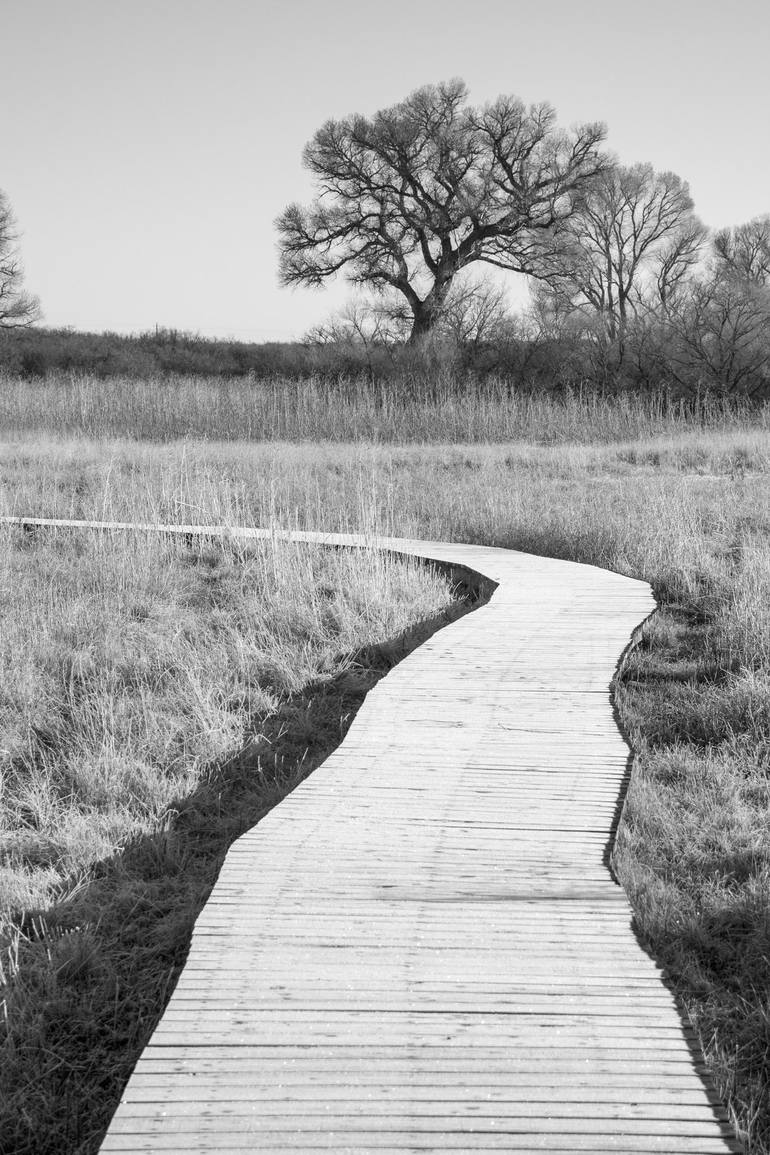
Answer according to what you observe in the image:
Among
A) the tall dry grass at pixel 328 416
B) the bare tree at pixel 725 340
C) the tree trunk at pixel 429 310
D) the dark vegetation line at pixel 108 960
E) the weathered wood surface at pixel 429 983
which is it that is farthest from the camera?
the tree trunk at pixel 429 310

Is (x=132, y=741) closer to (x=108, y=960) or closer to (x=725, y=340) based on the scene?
(x=108, y=960)

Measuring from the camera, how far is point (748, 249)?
33.3 meters

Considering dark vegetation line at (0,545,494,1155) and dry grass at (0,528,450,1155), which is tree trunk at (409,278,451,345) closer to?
dry grass at (0,528,450,1155)

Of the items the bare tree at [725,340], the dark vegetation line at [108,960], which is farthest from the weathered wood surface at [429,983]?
the bare tree at [725,340]

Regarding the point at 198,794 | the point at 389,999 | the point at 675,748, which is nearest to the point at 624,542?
the point at 675,748

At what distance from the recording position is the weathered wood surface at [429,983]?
1786 millimetres

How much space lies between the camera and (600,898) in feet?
8.41

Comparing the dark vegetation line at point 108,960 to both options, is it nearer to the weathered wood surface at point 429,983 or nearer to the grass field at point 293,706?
the grass field at point 293,706

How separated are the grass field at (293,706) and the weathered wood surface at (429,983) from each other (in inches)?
12.9

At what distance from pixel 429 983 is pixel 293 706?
111 inches

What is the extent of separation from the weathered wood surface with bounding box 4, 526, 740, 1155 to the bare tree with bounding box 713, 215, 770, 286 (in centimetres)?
3133

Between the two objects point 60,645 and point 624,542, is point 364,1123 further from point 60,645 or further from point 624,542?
point 624,542

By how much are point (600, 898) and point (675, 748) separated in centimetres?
175

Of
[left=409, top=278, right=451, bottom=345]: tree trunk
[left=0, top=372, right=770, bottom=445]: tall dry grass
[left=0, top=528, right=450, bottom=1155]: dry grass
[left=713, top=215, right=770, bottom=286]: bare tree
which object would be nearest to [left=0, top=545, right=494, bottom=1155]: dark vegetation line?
[left=0, top=528, right=450, bottom=1155]: dry grass
